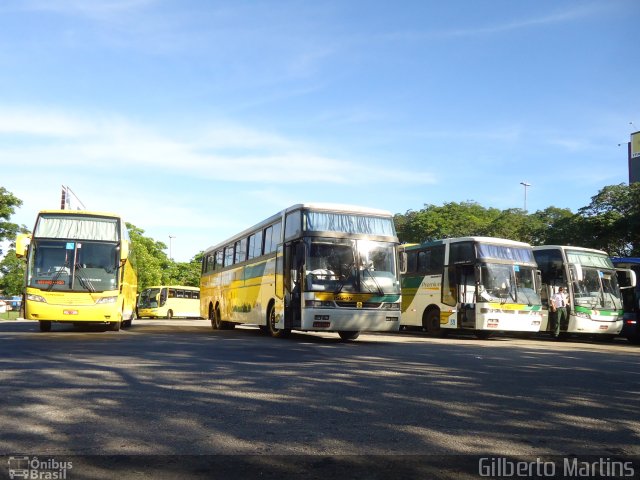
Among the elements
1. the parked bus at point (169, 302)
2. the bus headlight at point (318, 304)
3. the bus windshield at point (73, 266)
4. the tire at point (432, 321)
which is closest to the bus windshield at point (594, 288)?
the tire at point (432, 321)

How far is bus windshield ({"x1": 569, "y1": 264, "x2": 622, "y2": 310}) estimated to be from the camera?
22.0m

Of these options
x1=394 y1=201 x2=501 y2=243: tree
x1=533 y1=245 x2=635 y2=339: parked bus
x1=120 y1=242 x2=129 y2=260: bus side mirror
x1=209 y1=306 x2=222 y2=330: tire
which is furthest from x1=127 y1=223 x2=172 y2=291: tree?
x1=533 y1=245 x2=635 y2=339: parked bus

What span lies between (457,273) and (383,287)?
6103mm

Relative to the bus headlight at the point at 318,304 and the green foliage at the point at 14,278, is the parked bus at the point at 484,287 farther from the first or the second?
the green foliage at the point at 14,278

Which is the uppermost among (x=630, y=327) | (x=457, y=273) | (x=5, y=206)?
(x=5, y=206)

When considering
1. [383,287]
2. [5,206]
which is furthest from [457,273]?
[5,206]

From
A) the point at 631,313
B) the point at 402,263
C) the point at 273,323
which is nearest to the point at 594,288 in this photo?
the point at 631,313

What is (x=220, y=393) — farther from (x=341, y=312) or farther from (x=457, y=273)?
(x=457, y=273)

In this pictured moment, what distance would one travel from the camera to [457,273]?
2119cm

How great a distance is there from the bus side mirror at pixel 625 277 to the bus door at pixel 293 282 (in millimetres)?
13363

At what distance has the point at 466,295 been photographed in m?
20.8

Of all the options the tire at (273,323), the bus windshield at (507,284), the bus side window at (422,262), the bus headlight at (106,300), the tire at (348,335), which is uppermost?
the bus side window at (422,262)

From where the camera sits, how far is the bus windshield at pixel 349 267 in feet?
50.7

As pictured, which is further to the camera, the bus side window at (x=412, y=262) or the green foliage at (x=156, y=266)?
the green foliage at (x=156, y=266)
